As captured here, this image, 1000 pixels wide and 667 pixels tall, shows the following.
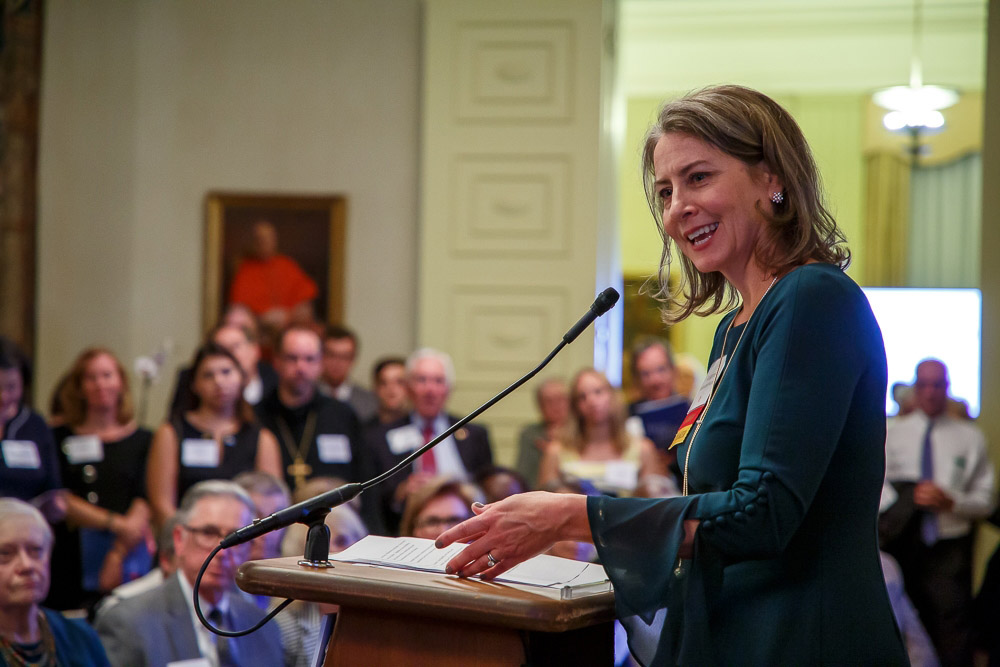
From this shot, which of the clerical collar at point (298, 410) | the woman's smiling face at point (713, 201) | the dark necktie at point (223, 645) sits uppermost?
the woman's smiling face at point (713, 201)

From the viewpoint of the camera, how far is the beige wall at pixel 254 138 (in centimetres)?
814

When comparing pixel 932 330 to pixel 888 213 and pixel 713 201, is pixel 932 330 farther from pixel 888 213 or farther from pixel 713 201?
pixel 713 201

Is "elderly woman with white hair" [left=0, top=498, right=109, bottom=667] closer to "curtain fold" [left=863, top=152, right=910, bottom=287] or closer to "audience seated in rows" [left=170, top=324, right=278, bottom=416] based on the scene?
"audience seated in rows" [left=170, top=324, right=278, bottom=416]

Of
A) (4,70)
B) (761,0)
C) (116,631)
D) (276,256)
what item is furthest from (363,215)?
(116,631)

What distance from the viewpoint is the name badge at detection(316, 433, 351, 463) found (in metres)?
5.62

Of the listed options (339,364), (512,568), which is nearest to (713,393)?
(512,568)

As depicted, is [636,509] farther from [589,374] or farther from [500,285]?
[500,285]

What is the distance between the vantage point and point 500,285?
8.06 m

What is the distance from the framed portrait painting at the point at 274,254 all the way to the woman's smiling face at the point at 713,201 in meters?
6.79

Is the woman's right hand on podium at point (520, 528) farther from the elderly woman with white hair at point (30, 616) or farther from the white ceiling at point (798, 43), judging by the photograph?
the white ceiling at point (798, 43)

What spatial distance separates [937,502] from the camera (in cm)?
586

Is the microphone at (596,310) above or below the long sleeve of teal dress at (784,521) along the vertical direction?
above

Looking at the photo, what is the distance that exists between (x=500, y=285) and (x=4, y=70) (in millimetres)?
3609

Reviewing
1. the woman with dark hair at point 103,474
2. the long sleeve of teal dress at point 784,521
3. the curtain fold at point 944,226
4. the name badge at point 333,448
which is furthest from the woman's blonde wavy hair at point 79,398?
the curtain fold at point 944,226
